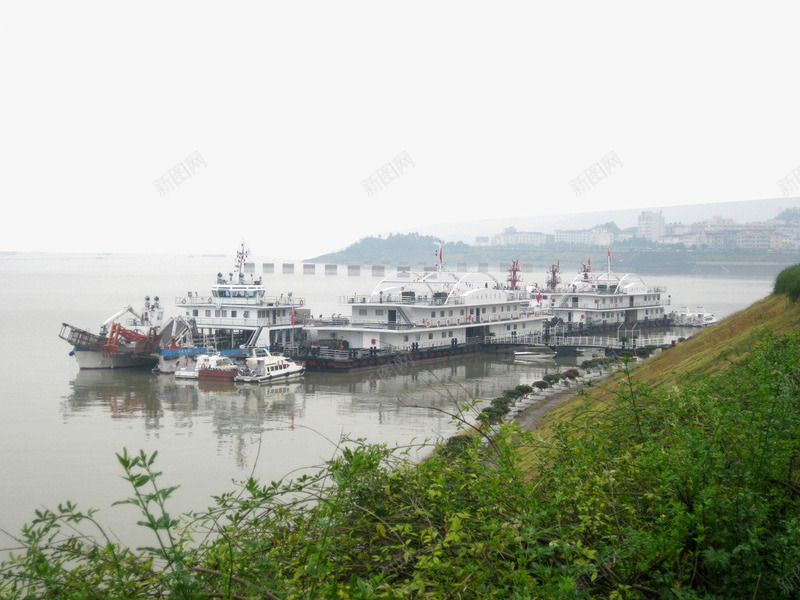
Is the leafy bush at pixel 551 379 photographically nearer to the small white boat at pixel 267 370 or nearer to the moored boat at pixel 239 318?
the small white boat at pixel 267 370

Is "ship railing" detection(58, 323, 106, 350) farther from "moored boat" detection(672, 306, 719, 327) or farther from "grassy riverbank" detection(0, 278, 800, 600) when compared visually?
"moored boat" detection(672, 306, 719, 327)

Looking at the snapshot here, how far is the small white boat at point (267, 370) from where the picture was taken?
114 feet

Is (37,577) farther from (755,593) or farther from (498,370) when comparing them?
(498,370)

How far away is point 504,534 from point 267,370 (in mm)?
31169

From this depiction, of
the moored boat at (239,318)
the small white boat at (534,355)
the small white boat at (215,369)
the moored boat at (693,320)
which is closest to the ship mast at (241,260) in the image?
the moored boat at (239,318)

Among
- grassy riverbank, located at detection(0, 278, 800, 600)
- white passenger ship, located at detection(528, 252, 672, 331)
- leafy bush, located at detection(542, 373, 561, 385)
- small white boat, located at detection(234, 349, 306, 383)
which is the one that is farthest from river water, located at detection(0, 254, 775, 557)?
white passenger ship, located at detection(528, 252, 672, 331)

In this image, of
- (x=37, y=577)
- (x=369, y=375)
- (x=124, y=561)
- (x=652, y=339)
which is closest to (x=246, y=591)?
(x=124, y=561)

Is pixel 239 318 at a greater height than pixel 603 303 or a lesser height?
greater

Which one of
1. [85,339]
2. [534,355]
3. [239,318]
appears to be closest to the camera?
[85,339]

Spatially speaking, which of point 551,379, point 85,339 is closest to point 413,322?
point 551,379

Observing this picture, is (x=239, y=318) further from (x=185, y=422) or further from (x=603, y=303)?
(x=603, y=303)

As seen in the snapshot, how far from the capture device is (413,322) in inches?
1711

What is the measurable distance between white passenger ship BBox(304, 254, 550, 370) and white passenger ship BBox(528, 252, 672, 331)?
8434 millimetres

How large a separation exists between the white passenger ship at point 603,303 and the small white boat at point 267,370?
2520 cm
